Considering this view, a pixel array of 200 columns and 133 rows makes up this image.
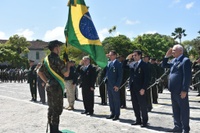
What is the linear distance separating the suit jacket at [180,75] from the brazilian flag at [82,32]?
5.26 ft

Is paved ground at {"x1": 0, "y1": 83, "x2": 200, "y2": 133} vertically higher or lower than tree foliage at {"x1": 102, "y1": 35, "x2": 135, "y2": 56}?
lower

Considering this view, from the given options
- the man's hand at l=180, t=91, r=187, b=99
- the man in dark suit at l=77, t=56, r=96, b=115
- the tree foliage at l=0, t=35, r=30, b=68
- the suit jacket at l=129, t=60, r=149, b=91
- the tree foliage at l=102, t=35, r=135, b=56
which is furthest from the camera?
the tree foliage at l=0, t=35, r=30, b=68


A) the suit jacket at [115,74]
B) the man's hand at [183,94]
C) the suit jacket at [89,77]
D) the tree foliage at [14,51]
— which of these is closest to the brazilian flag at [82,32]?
the suit jacket at [115,74]

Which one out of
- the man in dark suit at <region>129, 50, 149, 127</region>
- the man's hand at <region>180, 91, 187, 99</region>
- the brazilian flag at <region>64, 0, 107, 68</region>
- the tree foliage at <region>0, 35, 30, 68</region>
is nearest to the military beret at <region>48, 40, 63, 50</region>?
the brazilian flag at <region>64, 0, 107, 68</region>

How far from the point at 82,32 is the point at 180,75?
242 cm

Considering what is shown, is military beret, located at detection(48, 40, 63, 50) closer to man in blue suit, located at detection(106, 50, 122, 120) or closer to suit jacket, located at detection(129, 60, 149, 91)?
suit jacket, located at detection(129, 60, 149, 91)

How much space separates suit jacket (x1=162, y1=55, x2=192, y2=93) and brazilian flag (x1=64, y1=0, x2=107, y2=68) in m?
1.60

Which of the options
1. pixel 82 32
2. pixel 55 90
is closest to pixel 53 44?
pixel 55 90

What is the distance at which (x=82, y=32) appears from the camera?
7.16 meters

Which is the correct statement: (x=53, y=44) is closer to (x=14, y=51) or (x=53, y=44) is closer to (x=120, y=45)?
(x=120, y=45)

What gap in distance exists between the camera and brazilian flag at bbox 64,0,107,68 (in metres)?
7.03

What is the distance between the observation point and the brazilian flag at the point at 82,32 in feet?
23.1

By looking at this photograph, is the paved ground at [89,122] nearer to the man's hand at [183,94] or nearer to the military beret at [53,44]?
the man's hand at [183,94]

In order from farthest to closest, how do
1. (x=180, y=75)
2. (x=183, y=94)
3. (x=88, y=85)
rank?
1. (x=88, y=85)
2. (x=180, y=75)
3. (x=183, y=94)
